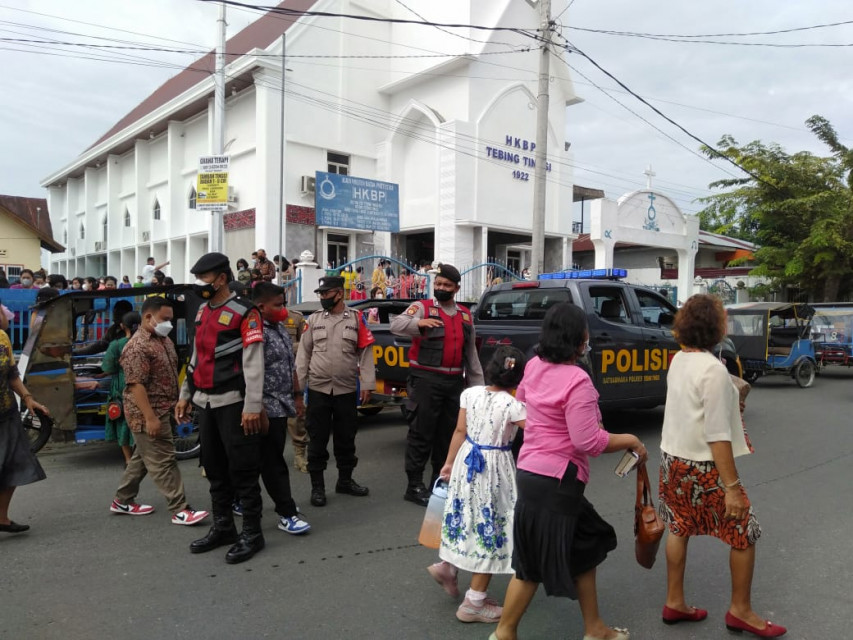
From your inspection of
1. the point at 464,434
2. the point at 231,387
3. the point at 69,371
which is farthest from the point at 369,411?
the point at 464,434

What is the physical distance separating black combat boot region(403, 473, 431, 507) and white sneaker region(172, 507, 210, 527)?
5.20ft

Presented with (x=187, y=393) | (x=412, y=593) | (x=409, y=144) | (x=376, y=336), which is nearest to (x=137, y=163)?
(x=409, y=144)

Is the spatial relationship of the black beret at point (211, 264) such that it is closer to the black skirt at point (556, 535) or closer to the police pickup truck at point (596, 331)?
the black skirt at point (556, 535)

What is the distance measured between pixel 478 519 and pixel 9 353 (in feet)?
11.6

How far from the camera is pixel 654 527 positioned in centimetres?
296

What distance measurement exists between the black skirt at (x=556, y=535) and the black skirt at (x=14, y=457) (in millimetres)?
3570

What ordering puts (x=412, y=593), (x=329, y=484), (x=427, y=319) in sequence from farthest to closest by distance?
1. (x=329, y=484)
2. (x=427, y=319)
3. (x=412, y=593)

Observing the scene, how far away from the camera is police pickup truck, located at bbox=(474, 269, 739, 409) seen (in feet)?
23.3

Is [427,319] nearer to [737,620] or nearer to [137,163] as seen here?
[737,620]

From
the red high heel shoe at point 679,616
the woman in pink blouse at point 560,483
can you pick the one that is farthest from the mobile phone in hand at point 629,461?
the red high heel shoe at point 679,616

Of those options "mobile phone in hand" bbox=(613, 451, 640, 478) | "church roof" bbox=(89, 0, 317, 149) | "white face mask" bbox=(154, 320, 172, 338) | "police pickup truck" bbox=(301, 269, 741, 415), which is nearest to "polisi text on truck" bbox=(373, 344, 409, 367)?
"police pickup truck" bbox=(301, 269, 741, 415)

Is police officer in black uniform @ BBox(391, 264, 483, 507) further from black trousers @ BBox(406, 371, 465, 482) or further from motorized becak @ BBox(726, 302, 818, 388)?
motorized becak @ BBox(726, 302, 818, 388)

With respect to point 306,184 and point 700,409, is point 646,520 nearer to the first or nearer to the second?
point 700,409

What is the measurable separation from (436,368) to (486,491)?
6.22ft
